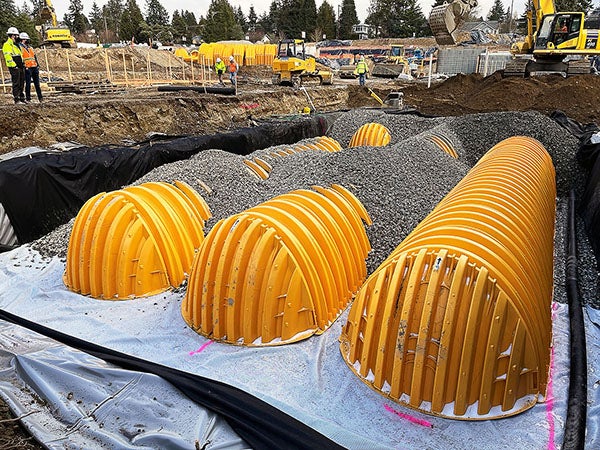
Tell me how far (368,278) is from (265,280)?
92 centimetres

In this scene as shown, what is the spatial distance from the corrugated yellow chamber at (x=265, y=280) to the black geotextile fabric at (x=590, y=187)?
4.08 m

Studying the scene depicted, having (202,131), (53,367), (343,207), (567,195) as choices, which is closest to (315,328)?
(343,207)

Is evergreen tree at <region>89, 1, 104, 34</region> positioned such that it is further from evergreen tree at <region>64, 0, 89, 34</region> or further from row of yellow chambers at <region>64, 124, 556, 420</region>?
row of yellow chambers at <region>64, 124, 556, 420</region>

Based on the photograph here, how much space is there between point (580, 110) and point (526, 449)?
1548cm

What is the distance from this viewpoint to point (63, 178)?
766 centimetres

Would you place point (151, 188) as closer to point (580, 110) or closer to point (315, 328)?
point (315, 328)

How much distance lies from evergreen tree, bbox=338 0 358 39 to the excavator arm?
2235 inches

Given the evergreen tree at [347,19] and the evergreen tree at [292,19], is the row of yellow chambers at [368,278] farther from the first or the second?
the evergreen tree at [347,19]

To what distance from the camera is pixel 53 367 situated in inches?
152

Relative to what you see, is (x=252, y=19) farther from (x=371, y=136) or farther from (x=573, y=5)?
(x=371, y=136)

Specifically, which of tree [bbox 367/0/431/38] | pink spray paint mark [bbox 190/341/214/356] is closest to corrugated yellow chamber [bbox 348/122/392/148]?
pink spray paint mark [bbox 190/341/214/356]

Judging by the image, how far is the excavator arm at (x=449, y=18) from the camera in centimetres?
1456

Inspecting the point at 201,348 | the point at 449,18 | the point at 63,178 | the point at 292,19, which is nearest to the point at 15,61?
the point at 63,178

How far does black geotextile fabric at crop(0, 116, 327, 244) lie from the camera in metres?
7.12
